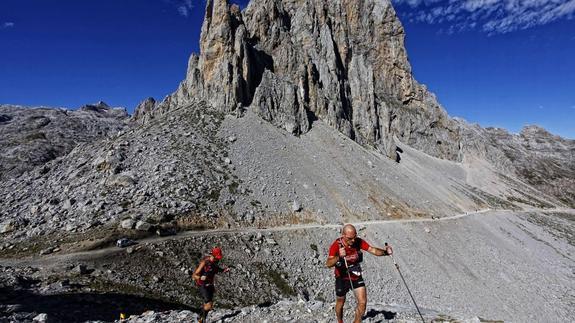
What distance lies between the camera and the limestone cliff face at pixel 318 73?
81625 mm

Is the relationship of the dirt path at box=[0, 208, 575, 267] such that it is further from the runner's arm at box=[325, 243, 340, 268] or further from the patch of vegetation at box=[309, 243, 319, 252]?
the runner's arm at box=[325, 243, 340, 268]

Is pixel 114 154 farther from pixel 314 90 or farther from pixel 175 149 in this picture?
pixel 314 90

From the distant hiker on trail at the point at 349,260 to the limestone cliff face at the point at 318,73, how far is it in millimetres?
66471

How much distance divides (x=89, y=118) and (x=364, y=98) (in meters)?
143

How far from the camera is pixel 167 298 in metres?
26.7

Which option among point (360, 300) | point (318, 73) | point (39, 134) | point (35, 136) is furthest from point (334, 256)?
point (39, 134)

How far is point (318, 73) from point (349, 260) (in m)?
96.6

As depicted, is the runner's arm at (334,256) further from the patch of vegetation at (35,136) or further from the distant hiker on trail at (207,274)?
the patch of vegetation at (35,136)

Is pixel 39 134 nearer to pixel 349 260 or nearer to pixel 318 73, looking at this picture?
pixel 318 73

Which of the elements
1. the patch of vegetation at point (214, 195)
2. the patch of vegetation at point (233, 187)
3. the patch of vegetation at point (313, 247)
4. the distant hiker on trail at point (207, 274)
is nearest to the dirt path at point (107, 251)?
the patch of vegetation at point (313, 247)

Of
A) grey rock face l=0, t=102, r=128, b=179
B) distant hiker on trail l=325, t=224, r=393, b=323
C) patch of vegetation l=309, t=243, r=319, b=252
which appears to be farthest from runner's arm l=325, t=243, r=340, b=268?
grey rock face l=0, t=102, r=128, b=179

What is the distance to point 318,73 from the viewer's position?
340 ft

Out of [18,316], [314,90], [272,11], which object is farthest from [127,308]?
[272,11]

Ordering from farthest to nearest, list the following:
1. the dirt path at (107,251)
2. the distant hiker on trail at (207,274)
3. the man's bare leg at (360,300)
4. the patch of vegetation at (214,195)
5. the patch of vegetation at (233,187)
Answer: the patch of vegetation at (233,187) < the patch of vegetation at (214,195) < the dirt path at (107,251) < the distant hiker on trail at (207,274) < the man's bare leg at (360,300)
